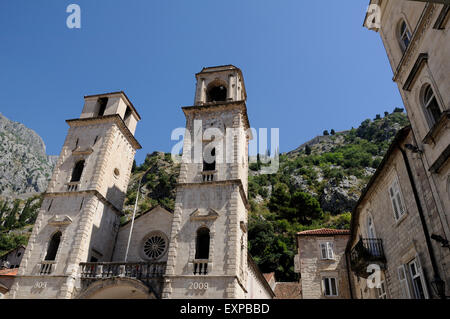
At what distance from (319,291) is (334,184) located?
61535 millimetres

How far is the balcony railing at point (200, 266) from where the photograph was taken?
59.7 feet

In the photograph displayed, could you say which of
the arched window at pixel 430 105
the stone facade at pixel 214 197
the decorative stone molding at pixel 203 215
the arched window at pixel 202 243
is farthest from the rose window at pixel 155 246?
the arched window at pixel 430 105

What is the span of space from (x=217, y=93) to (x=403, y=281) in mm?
18493

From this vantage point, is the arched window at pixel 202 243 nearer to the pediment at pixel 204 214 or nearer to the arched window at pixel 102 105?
the pediment at pixel 204 214

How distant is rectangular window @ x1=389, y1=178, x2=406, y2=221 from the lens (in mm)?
13602

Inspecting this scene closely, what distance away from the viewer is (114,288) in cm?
1975

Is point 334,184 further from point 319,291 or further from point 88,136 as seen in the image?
point 88,136

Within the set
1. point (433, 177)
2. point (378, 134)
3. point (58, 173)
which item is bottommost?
point (433, 177)

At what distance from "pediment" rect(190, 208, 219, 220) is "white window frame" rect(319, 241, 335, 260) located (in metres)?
12.6

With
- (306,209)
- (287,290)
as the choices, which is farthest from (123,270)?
(306,209)

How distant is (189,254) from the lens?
18844 mm
